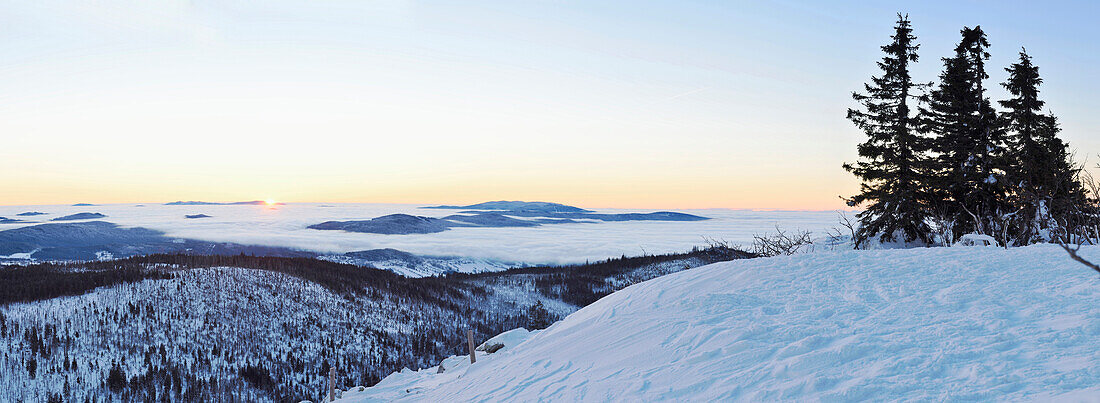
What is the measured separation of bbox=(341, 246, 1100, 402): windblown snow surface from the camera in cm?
496

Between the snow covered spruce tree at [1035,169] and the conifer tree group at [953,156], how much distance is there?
62 mm

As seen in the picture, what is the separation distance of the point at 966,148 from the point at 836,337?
96.0ft

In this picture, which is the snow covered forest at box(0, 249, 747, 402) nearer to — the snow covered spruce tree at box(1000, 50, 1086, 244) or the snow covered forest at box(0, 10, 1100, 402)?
the snow covered forest at box(0, 10, 1100, 402)

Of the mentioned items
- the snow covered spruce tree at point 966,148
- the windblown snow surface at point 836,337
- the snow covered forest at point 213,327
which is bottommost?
the snow covered forest at point 213,327

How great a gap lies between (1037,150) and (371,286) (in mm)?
56425

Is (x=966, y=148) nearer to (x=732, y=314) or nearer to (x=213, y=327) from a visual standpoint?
(x=732, y=314)

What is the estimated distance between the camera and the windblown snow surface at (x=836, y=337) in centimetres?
496

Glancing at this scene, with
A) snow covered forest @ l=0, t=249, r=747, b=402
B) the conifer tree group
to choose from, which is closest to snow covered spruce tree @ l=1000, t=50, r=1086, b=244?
the conifer tree group

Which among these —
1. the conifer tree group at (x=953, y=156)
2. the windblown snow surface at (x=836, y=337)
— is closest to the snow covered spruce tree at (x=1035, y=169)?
the conifer tree group at (x=953, y=156)

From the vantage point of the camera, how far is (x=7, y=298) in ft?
115

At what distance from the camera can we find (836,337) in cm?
637

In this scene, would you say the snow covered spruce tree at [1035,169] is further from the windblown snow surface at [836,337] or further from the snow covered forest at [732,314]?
the windblown snow surface at [836,337]

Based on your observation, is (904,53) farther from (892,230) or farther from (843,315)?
(843,315)

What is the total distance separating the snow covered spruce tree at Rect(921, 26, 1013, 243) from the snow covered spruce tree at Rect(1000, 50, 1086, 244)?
926mm
